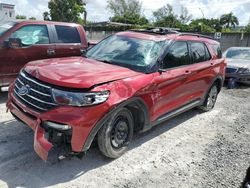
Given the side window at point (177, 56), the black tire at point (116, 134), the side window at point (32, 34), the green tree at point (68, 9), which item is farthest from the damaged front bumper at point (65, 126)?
the green tree at point (68, 9)

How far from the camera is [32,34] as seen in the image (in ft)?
22.3

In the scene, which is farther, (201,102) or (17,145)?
(201,102)

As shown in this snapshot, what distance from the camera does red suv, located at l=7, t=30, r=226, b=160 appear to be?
339 cm

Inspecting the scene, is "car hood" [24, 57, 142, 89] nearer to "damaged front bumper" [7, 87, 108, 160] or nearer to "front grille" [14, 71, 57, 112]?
"front grille" [14, 71, 57, 112]

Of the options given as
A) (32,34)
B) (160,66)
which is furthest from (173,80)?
(32,34)

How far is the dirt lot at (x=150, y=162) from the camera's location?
353cm

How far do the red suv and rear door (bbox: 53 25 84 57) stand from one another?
6.87 feet

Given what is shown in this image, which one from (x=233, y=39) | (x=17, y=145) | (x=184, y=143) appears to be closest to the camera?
(x=17, y=145)

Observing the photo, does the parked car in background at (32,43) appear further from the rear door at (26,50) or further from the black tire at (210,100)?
the black tire at (210,100)

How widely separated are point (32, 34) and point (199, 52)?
393 cm

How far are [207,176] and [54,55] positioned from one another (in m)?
4.74

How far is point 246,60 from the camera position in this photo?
1134cm

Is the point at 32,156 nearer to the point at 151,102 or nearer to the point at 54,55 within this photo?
the point at 151,102

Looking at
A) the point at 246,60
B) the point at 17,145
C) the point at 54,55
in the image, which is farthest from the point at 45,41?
the point at 246,60
